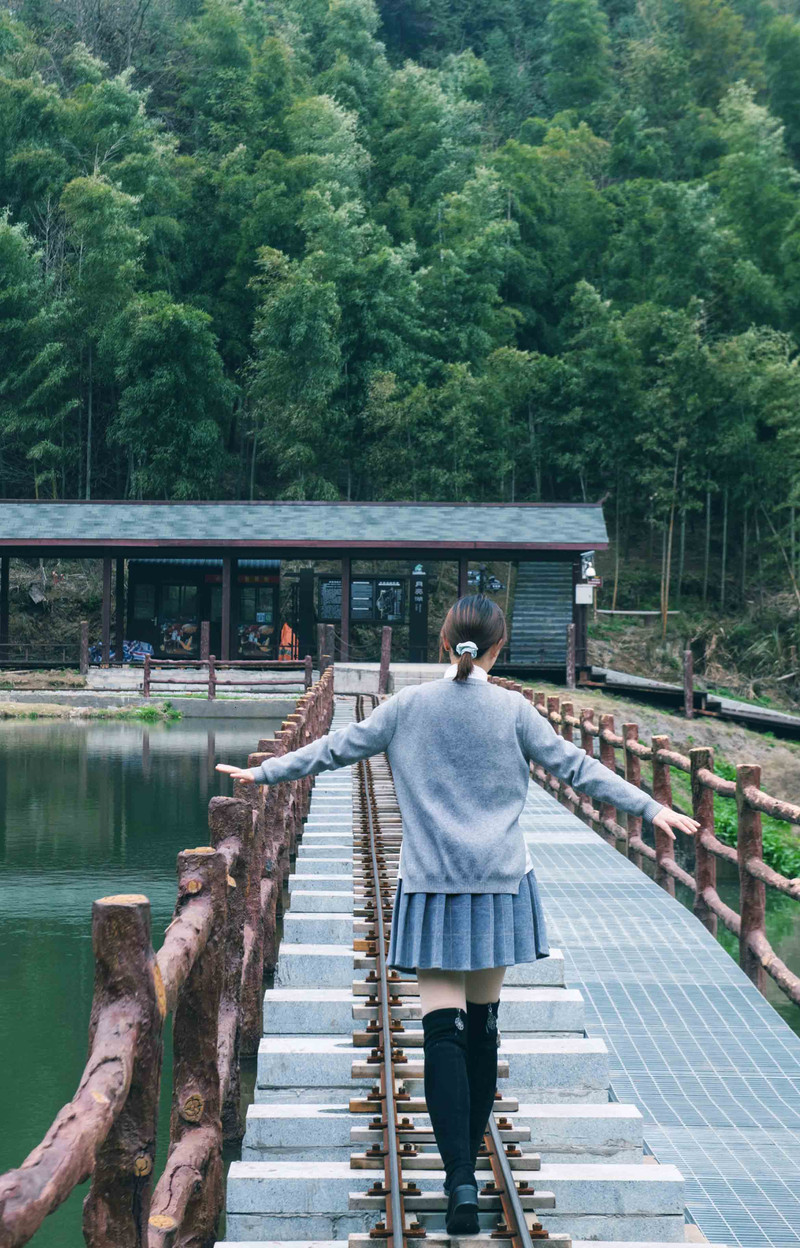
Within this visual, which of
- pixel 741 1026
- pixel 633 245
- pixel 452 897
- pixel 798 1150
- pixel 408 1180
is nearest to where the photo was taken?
pixel 452 897

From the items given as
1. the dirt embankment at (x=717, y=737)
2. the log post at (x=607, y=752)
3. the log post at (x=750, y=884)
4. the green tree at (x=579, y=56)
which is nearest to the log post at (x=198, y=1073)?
the log post at (x=750, y=884)

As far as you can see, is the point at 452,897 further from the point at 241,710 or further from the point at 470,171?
the point at 470,171

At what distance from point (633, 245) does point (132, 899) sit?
38.3 metres

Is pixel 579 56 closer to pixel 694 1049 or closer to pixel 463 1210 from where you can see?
pixel 694 1049

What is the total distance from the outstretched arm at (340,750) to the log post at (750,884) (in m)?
3.04

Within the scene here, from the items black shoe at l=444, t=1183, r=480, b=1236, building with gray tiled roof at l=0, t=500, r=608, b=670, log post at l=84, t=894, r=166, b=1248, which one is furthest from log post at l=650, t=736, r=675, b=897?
building with gray tiled roof at l=0, t=500, r=608, b=670

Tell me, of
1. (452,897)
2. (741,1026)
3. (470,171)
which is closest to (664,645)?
(470,171)

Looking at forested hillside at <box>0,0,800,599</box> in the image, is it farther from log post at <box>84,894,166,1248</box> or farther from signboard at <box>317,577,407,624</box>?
log post at <box>84,894,166,1248</box>

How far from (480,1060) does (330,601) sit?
24691 mm

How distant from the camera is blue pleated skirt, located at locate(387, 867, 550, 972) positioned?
3033mm

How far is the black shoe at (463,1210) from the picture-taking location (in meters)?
2.91

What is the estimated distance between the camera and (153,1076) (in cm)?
218

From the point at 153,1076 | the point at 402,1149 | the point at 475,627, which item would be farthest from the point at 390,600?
the point at 153,1076

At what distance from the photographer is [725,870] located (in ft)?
38.8
